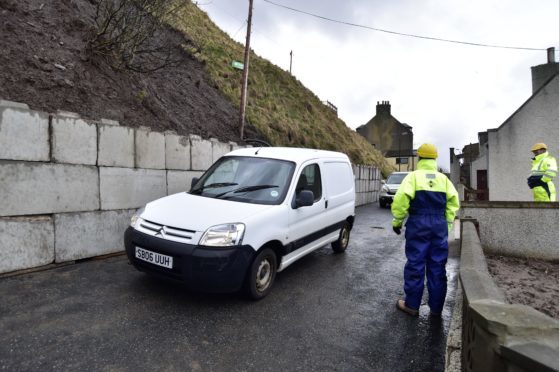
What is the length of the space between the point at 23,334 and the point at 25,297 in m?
0.97

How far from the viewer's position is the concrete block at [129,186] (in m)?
5.42

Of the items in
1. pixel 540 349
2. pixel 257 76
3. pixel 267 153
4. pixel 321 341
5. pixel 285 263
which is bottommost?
pixel 321 341

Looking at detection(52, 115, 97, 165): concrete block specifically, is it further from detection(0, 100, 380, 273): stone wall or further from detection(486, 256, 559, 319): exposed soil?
detection(486, 256, 559, 319): exposed soil

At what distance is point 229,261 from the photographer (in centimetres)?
341

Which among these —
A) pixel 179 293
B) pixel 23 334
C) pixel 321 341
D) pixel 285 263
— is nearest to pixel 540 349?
pixel 321 341

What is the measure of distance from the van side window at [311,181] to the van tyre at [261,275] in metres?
1.06

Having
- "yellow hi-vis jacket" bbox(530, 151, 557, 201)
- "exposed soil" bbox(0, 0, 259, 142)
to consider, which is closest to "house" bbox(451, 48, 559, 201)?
"yellow hi-vis jacket" bbox(530, 151, 557, 201)

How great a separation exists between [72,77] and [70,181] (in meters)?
2.71

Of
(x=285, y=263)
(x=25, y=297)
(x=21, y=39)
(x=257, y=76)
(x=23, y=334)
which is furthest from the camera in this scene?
(x=257, y=76)

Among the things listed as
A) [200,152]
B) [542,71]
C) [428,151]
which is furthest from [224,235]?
[542,71]

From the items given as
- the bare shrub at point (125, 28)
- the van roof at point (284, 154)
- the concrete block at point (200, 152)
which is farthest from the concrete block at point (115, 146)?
the bare shrub at point (125, 28)

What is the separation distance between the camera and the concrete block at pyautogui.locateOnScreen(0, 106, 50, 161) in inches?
166

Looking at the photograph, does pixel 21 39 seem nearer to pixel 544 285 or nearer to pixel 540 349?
pixel 540 349

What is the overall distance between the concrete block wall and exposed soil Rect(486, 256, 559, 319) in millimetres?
5983
